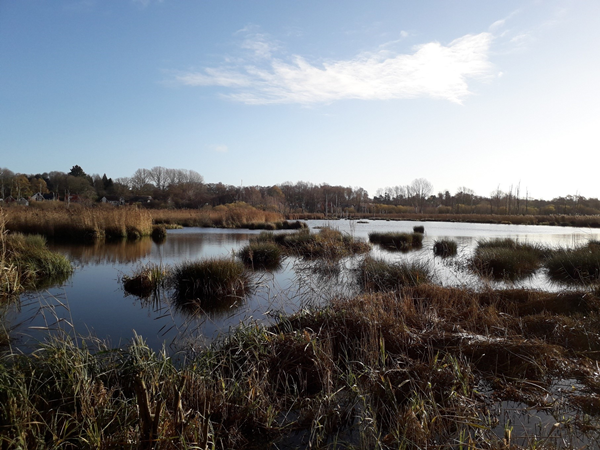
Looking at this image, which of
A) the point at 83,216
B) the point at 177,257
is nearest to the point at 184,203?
the point at 83,216

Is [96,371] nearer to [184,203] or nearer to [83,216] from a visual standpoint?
[83,216]

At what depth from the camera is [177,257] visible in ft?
35.6

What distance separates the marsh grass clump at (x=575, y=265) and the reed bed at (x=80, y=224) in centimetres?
1524

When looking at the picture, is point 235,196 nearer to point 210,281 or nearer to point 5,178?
point 5,178

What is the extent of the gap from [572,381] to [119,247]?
44.1 ft

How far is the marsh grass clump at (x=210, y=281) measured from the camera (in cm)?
693

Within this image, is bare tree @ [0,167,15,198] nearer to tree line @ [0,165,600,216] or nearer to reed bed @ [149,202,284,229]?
tree line @ [0,165,600,216]

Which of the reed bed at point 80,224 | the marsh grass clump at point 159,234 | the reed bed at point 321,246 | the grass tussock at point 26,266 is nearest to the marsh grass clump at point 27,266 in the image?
the grass tussock at point 26,266

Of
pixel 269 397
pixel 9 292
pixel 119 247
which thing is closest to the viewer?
pixel 269 397

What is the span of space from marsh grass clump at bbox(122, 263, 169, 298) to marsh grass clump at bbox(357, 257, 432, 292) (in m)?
3.85

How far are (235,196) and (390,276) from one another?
47.3 metres

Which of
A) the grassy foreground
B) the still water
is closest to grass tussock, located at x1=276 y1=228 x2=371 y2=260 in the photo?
the still water

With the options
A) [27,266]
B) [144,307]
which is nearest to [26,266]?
[27,266]

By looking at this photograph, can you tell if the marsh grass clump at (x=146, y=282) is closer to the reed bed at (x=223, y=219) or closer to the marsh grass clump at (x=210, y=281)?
the marsh grass clump at (x=210, y=281)
